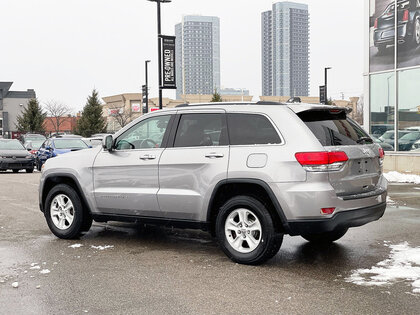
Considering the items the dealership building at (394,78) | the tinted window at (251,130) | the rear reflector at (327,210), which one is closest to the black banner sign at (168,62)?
the dealership building at (394,78)

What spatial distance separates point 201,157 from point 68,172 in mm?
2221

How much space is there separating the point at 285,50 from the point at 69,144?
488 feet

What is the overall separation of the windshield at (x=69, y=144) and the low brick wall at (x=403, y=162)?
11.5 m

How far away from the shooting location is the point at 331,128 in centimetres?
577

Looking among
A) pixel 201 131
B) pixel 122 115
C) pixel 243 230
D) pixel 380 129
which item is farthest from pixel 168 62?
pixel 122 115

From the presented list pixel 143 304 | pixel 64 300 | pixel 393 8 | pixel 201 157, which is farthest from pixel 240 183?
pixel 393 8

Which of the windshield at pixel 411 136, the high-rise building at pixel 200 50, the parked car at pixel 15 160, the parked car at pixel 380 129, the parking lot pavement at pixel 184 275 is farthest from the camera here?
the high-rise building at pixel 200 50

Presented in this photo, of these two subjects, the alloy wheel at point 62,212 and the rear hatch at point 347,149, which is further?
the alloy wheel at point 62,212

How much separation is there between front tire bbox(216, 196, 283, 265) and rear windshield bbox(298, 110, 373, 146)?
999 millimetres

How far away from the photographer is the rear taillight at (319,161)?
535 centimetres

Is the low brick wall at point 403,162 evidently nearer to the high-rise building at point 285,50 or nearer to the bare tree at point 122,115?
the bare tree at point 122,115

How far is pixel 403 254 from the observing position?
6.23m

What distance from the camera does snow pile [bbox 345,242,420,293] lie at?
5098mm

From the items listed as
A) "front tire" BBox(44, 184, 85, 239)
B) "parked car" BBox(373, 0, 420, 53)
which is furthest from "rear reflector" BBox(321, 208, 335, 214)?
"parked car" BBox(373, 0, 420, 53)
